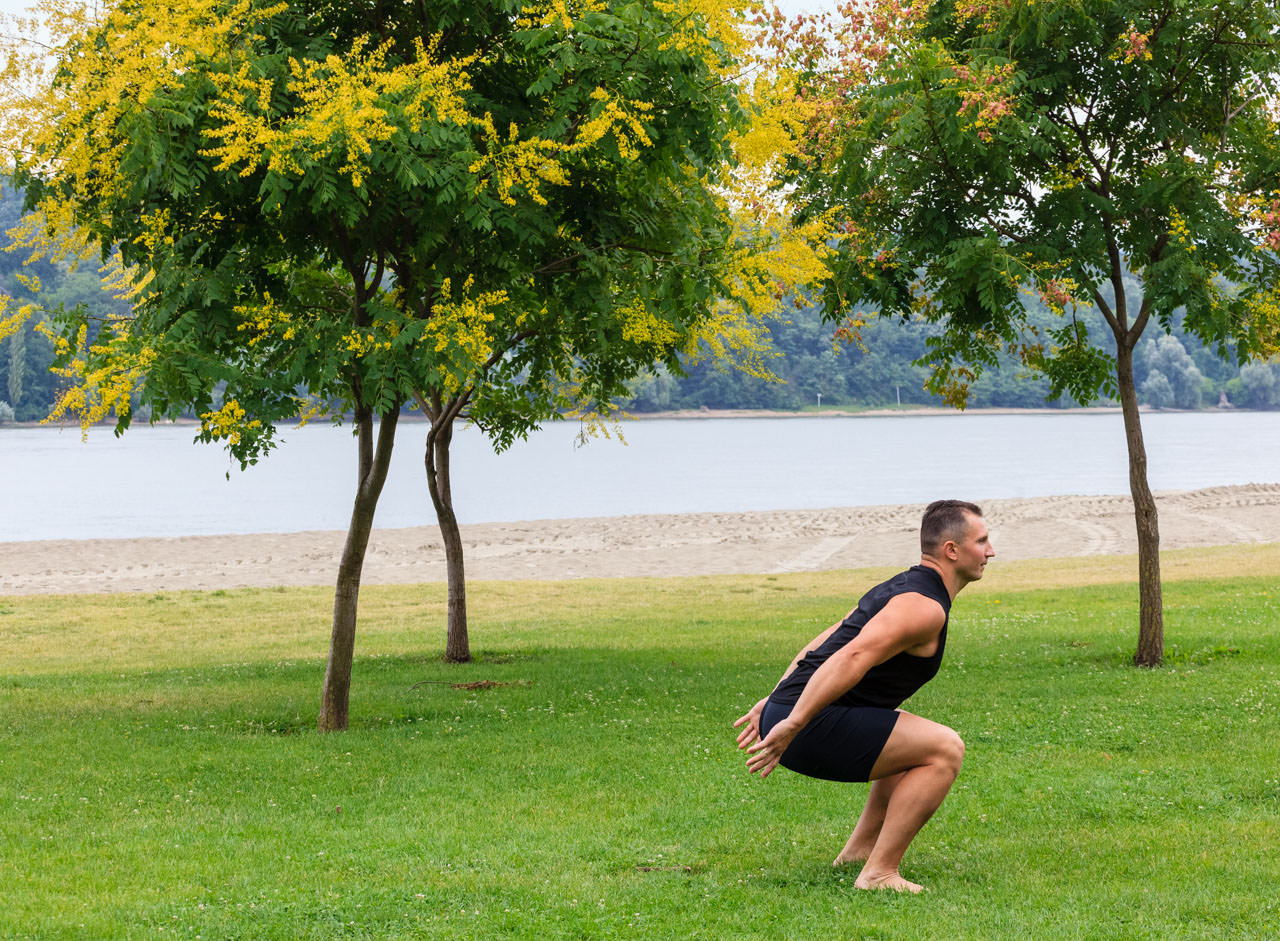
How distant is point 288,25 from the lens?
9641mm

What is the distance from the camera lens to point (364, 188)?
28.0 feet

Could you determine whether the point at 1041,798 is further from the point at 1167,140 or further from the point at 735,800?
the point at 1167,140

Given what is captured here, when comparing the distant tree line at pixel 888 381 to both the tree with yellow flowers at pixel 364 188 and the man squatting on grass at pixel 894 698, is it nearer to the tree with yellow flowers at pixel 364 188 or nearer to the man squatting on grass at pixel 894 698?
the tree with yellow flowers at pixel 364 188

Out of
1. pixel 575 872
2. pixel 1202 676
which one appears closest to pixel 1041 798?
pixel 575 872

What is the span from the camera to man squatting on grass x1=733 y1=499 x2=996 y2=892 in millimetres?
5320

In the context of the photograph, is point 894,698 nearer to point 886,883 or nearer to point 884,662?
point 884,662

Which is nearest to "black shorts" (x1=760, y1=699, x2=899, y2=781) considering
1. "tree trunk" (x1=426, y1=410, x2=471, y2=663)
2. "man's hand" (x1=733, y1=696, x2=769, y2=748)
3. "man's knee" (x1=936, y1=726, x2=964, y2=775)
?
"man's hand" (x1=733, y1=696, x2=769, y2=748)

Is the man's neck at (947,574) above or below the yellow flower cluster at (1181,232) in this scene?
below

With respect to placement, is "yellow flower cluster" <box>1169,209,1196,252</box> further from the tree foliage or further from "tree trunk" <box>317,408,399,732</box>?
"tree trunk" <box>317,408,399,732</box>

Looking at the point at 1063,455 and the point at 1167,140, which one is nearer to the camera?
the point at 1167,140

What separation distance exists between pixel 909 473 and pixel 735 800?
2768 inches

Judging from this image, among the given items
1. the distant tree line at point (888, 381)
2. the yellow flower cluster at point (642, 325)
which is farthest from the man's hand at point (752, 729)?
the distant tree line at point (888, 381)

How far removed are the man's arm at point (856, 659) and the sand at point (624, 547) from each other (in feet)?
79.3

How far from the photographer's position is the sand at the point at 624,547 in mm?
30547
